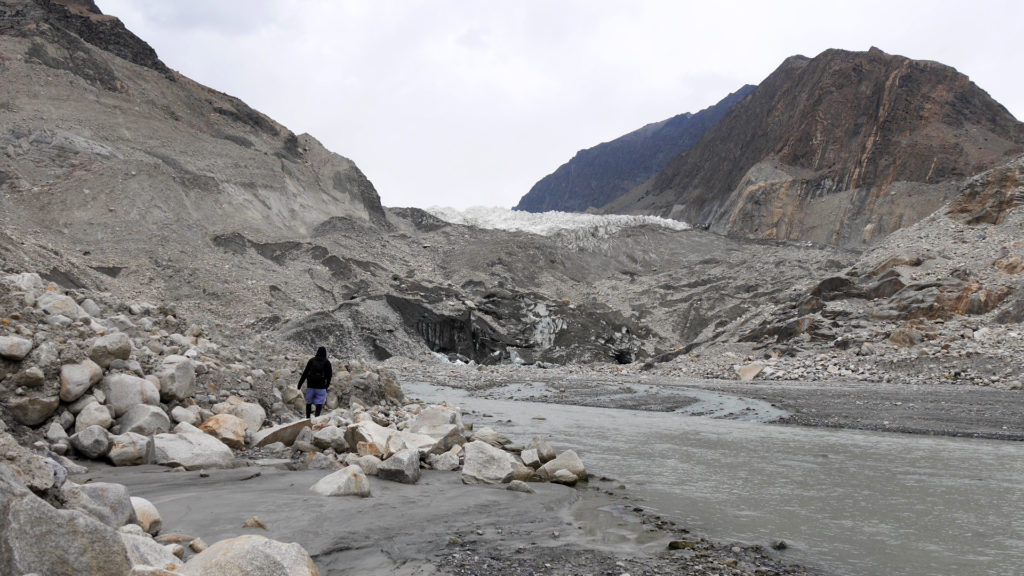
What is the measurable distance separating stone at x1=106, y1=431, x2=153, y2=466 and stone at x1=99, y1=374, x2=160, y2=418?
102 cm

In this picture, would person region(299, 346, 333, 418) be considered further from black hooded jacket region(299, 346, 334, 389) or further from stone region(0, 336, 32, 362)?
stone region(0, 336, 32, 362)

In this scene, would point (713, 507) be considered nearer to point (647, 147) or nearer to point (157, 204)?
point (157, 204)

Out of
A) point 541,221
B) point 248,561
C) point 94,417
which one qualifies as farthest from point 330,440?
point 541,221

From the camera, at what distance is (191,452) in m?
6.96

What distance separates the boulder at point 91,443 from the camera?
6547 millimetres

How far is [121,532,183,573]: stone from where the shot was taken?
3257 mm

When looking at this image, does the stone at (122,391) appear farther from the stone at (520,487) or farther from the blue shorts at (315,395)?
the stone at (520,487)

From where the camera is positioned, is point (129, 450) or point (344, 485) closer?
point (344, 485)

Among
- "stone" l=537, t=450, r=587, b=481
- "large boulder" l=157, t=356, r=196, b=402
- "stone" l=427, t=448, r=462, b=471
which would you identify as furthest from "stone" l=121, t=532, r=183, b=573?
"large boulder" l=157, t=356, r=196, b=402

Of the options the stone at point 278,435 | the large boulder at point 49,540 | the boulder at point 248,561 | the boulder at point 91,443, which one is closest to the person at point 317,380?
the stone at point 278,435

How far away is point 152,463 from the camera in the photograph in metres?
6.73

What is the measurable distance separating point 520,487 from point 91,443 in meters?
4.71

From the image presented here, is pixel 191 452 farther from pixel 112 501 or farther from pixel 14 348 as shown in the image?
pixel 112 501

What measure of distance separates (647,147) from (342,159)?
459 feet
